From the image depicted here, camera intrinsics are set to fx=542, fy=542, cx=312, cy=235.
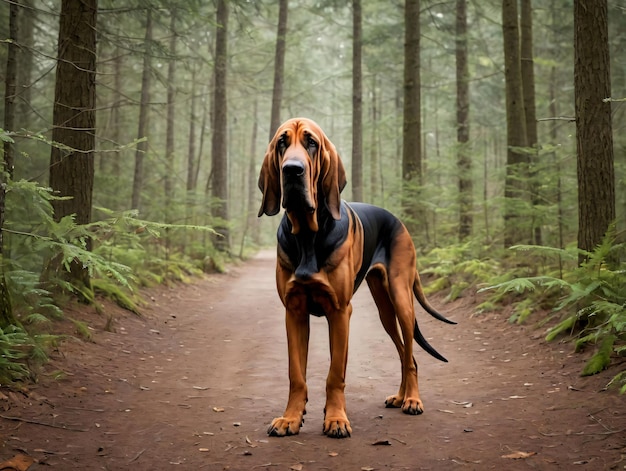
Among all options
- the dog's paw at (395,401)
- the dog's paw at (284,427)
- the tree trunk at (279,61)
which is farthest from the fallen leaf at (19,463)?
the tree trunk at (279,61)

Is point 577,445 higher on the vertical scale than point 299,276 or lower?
lower

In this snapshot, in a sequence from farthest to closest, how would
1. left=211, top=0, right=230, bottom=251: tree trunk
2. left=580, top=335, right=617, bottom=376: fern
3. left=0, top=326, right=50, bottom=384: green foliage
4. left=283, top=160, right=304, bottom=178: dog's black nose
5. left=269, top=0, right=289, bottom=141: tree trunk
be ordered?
left=269, top=0, right=289, bottom=141: tree trunk → left=211, top=0, right=230, bottom=251: tree trunk → left=580, top=335, right=617, bottom=376: fern → left=0, top=326, right=50, bottom=384: green foliage → left=283, top=160, right=304, bottom=178: dog's black nose

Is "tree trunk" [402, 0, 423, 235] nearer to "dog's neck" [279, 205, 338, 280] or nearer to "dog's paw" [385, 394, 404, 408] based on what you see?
"dog's paw" [385, 394, 404, 408]

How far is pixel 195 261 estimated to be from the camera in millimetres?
14859

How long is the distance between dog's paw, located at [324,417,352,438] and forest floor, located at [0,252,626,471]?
0.22 feet

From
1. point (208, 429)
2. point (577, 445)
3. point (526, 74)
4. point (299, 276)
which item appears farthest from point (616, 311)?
point (526, 74)

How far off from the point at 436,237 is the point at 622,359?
10.7m

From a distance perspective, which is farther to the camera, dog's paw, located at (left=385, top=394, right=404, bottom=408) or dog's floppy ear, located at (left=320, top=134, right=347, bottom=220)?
dog's paw, located at (left=385, top=394, right=404, bottom=408)

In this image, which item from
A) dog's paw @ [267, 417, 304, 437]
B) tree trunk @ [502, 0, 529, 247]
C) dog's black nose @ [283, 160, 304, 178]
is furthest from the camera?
tree trunk @ [502, 0, 529, 247]

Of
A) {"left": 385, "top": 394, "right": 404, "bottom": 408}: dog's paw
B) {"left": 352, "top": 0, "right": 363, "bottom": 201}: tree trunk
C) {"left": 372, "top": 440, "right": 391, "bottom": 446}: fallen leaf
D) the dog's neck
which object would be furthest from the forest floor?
{"left": 352, "top": 0, "right": 363, "bottom": 201}: tree trunk

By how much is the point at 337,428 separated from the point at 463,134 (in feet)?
40.1

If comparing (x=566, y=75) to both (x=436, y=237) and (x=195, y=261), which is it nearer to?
(x=436, y=237)

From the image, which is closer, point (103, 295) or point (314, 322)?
point (103, 295)

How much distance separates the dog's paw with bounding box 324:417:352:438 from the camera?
3.74 meters
